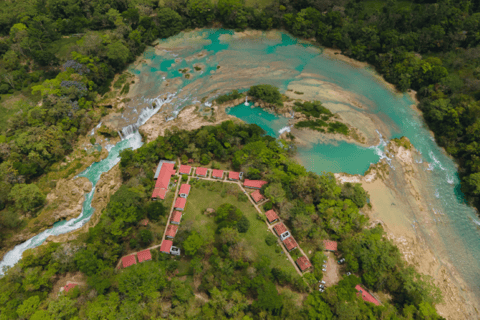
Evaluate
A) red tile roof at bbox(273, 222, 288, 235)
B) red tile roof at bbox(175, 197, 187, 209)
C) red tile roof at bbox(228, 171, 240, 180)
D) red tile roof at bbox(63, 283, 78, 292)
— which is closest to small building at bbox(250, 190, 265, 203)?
red tile roof at bbox(228, 171, 240, 180)

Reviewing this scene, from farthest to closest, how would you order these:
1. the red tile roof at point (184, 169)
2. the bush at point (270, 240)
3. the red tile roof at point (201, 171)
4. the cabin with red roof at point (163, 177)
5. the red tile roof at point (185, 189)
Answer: the red tile roof at point (184, 169) < the red tile roof at point (201, 171) < the red tile roof at point (185, 189) < the cabin with red roof at point (163, 177) < the bush at point (270, 240)

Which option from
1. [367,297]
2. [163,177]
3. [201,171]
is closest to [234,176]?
[201,171]

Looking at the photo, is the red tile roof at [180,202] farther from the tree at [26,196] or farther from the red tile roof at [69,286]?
the tree at [26,196]

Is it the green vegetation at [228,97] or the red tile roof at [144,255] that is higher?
the green vegetation at [228,97]

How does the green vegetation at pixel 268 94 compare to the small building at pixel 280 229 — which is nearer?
the small building at pixel 280 229

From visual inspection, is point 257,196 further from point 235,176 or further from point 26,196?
point 26,196

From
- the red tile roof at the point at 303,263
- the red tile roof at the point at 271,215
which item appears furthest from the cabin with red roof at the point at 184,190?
the red tile roof at the point at 303,263
